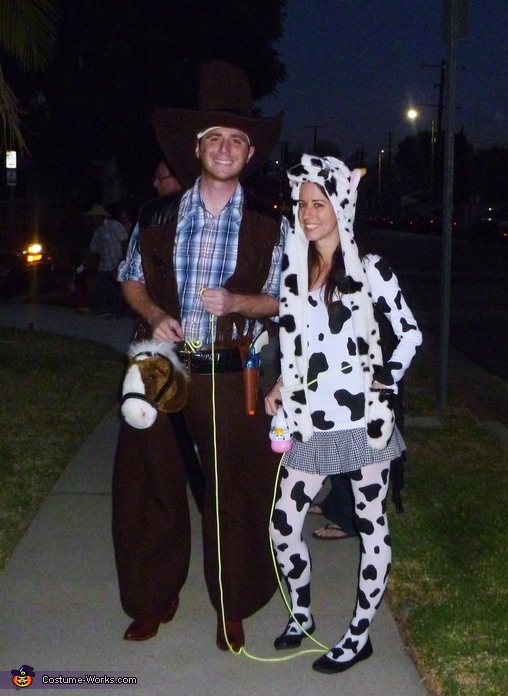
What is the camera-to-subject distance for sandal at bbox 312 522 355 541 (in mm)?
5555

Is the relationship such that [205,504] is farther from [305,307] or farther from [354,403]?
[305,307]

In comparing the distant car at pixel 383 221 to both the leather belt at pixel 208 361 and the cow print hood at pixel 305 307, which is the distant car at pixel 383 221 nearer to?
the leather belt at pixel 208 361

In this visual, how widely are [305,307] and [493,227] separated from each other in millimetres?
48900

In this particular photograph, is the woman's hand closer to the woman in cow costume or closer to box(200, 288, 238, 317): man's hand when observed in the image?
the woman in cow costume

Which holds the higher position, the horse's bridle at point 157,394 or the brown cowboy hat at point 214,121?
the brown cowboy hat at point 214,121

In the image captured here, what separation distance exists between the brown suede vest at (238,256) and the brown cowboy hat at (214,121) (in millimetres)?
178

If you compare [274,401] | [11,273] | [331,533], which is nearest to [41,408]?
[331,533]

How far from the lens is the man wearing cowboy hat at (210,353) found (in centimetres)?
397

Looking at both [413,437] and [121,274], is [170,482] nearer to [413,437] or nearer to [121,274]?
[121,274]

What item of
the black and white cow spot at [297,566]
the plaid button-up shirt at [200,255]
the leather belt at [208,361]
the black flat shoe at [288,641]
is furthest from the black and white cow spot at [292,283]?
the black flat shoe at [288,641]

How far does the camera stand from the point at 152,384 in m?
3.82

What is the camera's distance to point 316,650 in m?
4.18

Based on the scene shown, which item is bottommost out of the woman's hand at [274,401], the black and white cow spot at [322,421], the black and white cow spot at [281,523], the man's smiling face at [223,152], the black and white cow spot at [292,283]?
the black and white cow spot at [281,523]

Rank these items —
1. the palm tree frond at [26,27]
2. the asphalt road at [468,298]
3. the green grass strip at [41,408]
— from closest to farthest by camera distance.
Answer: the green grass strip at [41,408]
the palm tree frond at [26,27]
the asphalt road at [468,298]
